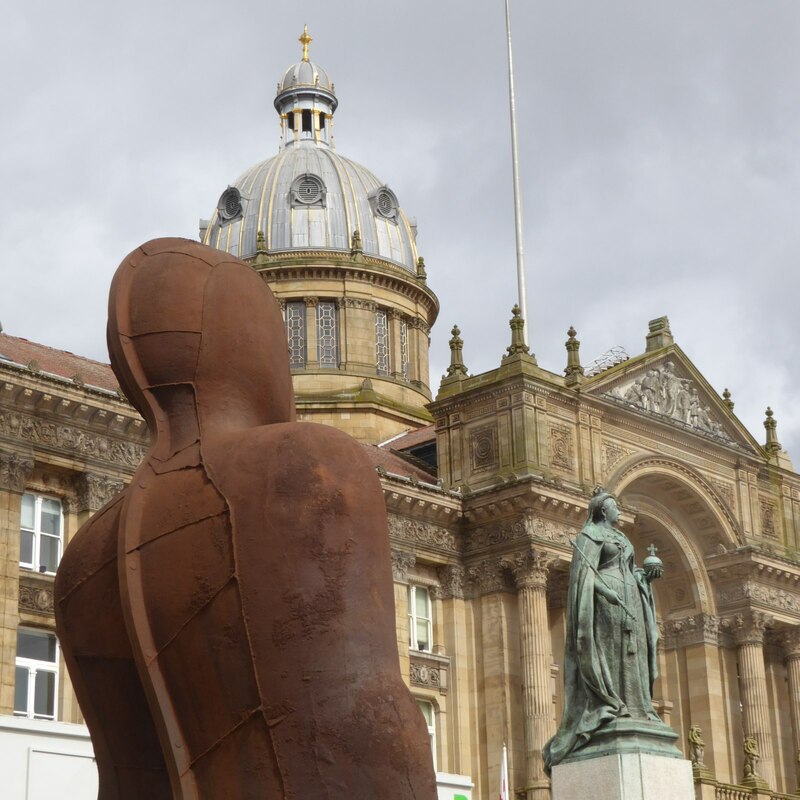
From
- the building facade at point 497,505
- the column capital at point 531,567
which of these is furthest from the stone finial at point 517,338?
the column capital at point 531,567

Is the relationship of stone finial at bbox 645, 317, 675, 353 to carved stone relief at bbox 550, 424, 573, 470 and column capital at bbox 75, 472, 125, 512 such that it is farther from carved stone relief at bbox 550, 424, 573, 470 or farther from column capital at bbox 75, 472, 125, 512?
column capital at bbox 75, 472, 125, 512

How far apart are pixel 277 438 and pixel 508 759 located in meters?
33.8

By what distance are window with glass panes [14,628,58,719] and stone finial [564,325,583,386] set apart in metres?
15.8

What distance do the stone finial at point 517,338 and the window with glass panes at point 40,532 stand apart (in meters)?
13.1

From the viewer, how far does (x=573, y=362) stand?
1781 inches

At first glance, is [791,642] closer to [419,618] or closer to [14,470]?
[419,618]

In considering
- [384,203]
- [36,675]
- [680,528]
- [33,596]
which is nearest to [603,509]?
[33,596]

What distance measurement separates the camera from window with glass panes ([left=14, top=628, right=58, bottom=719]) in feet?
111

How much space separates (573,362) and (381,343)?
12.3m

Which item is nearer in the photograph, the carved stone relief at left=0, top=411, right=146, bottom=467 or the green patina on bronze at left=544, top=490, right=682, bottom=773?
the green patina on bronze at left=544, top=490, right=682, bottom=773

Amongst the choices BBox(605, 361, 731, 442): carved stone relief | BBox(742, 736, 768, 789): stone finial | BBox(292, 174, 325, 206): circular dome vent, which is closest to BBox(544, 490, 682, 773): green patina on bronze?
BBox(742, 736, 768, 789): stone finial

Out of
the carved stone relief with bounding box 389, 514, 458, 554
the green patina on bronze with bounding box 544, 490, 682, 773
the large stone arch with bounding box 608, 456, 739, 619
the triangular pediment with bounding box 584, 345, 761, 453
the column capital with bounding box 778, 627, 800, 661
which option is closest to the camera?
the green patina on bronze with bounding box 544, 490, 682, 773

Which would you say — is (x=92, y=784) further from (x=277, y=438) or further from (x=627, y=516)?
(x=627, y=516)

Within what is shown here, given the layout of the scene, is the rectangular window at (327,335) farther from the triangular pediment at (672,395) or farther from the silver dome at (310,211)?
the triangular pediment at (672,395)
